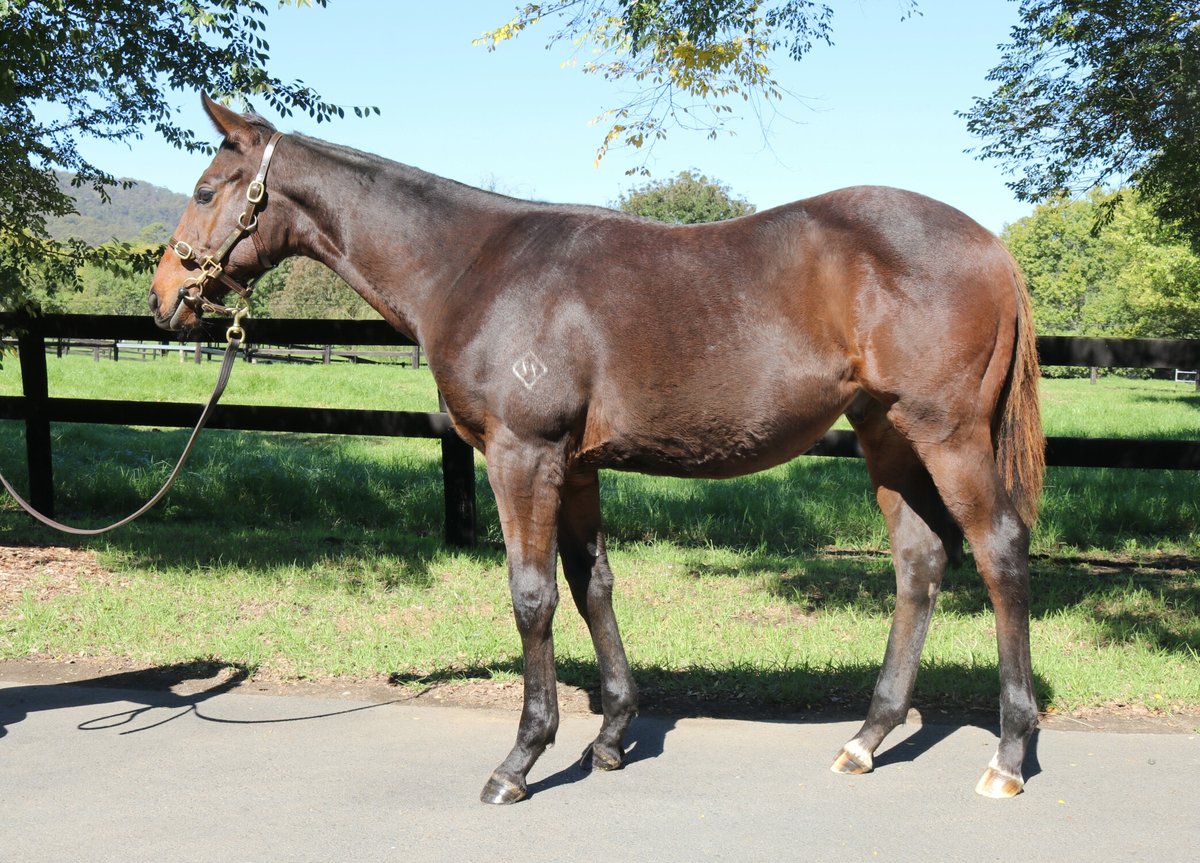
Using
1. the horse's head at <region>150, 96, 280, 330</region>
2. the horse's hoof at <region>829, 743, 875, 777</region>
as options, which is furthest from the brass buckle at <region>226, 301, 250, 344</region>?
the horse's hoof at <region>829, 743, 875, 777</region>

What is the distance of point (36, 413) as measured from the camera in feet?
25.3

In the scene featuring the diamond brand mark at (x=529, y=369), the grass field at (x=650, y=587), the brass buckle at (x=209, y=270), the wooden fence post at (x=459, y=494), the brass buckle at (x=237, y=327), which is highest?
the brass buckle at (x=209, y=270)

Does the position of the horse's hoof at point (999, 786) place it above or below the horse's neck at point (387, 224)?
below

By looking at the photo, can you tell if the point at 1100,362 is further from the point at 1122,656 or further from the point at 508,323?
the point at 508,323

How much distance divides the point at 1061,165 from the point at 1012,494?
22.7 feet

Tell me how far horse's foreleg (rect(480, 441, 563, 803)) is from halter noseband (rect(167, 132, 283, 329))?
1332 millimetres

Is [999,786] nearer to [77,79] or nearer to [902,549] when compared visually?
[902,549]

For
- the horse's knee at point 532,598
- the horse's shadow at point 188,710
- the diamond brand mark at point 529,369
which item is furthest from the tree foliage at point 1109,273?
the horse's knee at point 532,598

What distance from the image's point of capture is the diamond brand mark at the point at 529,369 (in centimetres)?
359

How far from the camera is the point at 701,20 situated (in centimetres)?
852

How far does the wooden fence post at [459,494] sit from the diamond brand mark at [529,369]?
3.70m

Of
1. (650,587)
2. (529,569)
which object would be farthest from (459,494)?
(529,569)

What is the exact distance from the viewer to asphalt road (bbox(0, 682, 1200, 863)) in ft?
10.3

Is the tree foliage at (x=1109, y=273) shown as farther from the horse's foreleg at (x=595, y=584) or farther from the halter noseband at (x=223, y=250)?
the halter noseband at (x=223, y=250)
